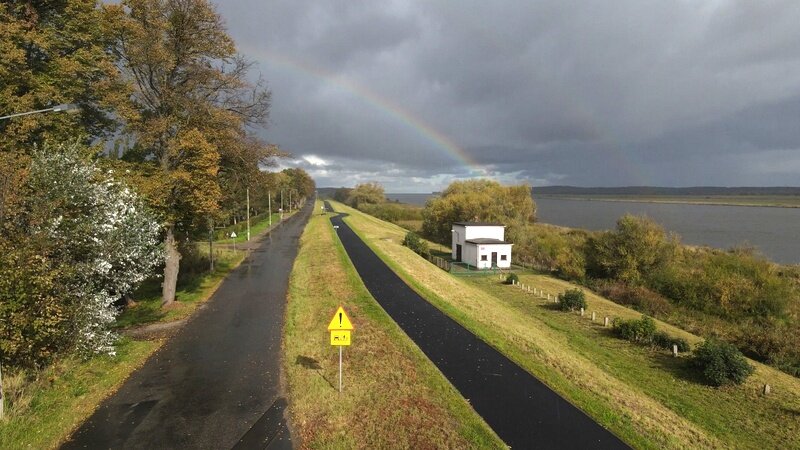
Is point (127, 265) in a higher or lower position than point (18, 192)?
lower

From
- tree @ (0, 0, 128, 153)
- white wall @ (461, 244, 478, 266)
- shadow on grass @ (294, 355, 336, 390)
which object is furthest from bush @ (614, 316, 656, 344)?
tree @ (0, 0, 128, 153)

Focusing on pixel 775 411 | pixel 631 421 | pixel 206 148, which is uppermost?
pixel 206 148

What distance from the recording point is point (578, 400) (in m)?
12.3

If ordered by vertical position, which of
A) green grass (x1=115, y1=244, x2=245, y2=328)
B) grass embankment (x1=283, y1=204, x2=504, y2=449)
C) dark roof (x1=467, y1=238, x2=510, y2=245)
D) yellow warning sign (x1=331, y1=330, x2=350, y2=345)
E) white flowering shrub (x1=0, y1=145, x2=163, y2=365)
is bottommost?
green grass (x1=115, y1=244, x2=245, y2=328)

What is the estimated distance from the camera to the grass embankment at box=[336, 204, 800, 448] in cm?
1210

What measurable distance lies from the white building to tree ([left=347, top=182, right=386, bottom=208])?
9729cm

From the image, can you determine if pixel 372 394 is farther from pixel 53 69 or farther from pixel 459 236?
pixel 459 236

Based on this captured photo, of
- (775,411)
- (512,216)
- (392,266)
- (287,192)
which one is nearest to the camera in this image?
(775,411)

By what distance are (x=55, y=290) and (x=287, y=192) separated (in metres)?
110

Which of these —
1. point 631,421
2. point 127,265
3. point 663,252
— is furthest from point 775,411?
point 663,252

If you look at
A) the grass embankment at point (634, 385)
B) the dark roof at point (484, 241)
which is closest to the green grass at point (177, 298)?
the grass embankment at point (634, 385)

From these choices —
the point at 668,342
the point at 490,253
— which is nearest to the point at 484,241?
the point at 490,253

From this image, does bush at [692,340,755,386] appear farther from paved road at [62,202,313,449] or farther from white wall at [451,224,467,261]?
white wall at [451,224,467,261]

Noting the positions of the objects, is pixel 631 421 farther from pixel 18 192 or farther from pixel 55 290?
pixel 18 192
